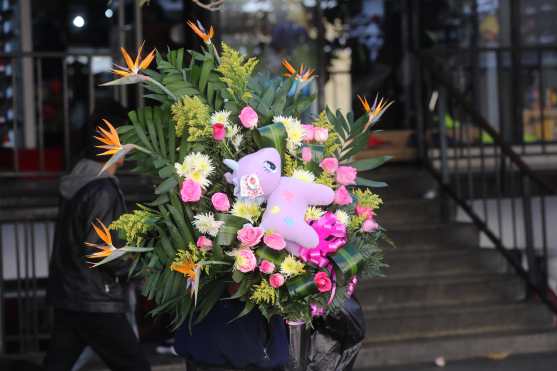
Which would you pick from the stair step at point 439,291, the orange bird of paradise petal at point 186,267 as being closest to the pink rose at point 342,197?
the orange bird of paradise petal at point 186,267

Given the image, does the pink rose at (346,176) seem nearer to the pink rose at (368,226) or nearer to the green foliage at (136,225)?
the pink rose at (368,226)

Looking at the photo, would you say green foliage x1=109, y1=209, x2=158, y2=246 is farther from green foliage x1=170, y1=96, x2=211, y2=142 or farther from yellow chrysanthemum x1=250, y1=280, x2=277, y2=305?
yellow chrysanthemum x1=250, y1=280, x2=277, y2=305

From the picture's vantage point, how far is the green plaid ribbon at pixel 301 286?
3.46 metres

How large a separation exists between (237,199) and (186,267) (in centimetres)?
Answer: 28

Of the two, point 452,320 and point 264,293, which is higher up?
point 264,293

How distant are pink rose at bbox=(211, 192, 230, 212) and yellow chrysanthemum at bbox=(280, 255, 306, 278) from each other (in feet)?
0.86

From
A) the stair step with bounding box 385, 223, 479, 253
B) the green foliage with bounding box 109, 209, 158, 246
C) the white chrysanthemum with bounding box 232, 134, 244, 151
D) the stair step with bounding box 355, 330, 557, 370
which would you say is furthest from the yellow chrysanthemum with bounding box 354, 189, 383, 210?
the stair step with bounding box 385, 223, 479, 253

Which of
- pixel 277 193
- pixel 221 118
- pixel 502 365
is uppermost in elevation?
pixel 221 118

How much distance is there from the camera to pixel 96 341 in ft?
16.9

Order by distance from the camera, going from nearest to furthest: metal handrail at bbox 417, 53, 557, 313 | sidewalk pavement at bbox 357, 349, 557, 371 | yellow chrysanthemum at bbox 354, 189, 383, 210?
1. yellow chrysanthemum at bbox 354, 189, 383, 210
2. sidewalk pavement at bbox 357, 349, 557, 371
3. metal handrail at bbox 417, 53, 557, 313

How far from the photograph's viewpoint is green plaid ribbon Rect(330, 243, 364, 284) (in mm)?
3533

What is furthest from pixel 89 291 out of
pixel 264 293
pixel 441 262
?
pixel 441 262

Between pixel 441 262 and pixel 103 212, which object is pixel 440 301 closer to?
pixel 441 262

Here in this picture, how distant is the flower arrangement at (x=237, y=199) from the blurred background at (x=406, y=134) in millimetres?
3592
